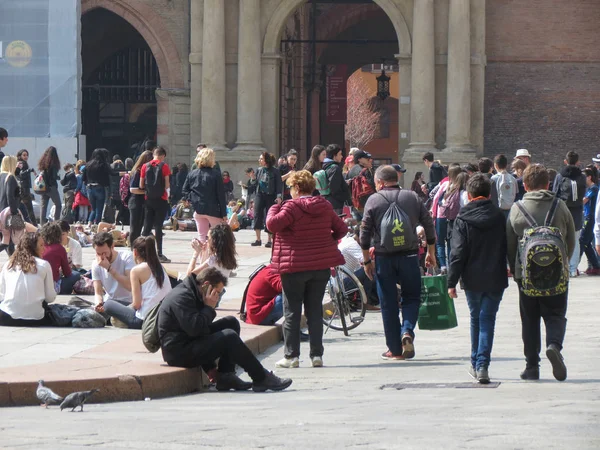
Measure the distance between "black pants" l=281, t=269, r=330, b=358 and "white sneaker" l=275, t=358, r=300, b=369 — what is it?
30mm

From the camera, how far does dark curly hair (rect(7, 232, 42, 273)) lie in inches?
477

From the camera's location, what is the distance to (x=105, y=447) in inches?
269

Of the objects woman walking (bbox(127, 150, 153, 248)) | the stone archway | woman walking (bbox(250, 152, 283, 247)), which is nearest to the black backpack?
woman walking (bbox(127, 150, 153, 248))

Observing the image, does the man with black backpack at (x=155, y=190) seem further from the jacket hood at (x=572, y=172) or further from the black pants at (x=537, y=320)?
the black pants at (x=537, y=320)

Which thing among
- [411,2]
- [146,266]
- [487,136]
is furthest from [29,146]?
[146,266]

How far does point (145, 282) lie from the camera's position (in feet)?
39.8

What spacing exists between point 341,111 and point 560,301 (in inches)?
1626

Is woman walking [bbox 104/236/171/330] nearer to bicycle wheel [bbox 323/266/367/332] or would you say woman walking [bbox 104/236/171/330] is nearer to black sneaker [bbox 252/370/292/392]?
bicycle wheel [bbox 323/266/367/332]

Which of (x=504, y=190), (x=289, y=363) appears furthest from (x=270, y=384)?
(x=504, y=190)

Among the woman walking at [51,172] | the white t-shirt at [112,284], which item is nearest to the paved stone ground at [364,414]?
the white t-shirt at [112,284]

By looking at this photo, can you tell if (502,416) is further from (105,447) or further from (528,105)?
(528,105)

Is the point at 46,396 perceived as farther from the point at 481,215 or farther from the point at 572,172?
the point at 572,172

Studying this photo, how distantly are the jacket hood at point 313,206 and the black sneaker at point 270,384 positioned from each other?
1.58 metres

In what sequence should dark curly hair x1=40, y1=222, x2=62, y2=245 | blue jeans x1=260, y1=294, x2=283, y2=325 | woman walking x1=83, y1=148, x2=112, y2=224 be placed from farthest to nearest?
1. woman walking x1=83, y1=148, x2=112, y2=224
2. dark curly hair x1=40, y1=222, x2=62, y2=245
3. blue jeans x1=260, y1=294, x2=283, y2=325
